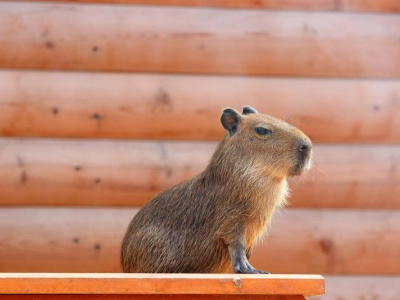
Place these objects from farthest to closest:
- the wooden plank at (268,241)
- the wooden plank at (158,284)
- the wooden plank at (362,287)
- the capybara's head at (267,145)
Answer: the wooden plank at (362,287)
the wooden plank at (268,241)
the capybara's head at (267,145)
the wooden plank at (158,284)

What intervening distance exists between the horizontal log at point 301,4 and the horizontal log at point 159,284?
1479 millimetres

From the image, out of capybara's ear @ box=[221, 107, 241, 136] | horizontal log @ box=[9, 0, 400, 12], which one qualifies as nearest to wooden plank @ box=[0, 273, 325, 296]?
capybara's ear @ box=[221, 107, 241, 136]

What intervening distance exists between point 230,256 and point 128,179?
41.8 inches

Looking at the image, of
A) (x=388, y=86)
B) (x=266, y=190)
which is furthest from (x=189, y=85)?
(x=266, y=190)

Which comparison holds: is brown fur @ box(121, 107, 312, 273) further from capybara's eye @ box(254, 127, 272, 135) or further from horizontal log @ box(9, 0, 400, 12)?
horizontal log @ box(9, 0, 400, 12)

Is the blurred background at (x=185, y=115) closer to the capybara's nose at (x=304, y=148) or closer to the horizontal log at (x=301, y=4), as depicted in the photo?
the horizontal log at (x=301, y=4)

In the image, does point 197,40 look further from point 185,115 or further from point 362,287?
point 362,287

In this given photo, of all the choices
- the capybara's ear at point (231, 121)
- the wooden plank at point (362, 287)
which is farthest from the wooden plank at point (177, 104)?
the capybara's ear at point (231, 121)

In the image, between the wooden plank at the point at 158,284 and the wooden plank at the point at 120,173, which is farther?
the wooden plank at the point at 120,173

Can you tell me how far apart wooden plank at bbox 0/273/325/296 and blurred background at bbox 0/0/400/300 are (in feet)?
3.89

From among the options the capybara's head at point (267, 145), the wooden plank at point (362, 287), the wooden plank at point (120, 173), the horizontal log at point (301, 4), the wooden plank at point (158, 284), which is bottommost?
the wooden plank at point (362, 287)

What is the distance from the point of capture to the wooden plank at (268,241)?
2.65m

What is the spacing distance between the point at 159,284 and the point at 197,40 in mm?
1437

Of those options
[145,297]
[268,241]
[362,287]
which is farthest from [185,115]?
[145,297]
